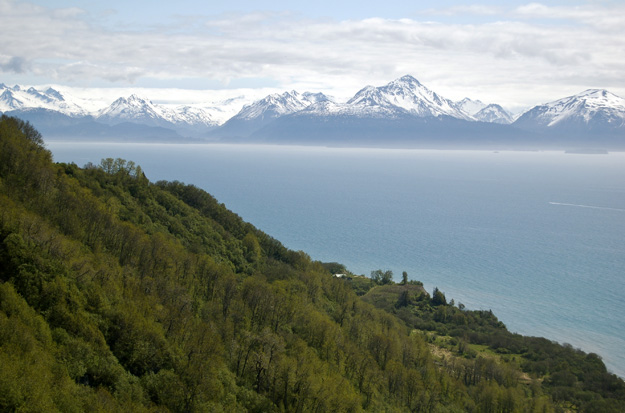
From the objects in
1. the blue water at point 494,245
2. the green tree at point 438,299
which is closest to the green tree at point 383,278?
the blue water at point 494,245

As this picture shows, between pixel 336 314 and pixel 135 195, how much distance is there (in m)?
28.1

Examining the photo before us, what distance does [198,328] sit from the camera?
111 ft

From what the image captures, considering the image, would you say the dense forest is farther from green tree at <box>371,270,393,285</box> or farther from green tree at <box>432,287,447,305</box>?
green tree at <box>371,270,393,285</box>

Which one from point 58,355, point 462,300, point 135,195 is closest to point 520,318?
point 462,300

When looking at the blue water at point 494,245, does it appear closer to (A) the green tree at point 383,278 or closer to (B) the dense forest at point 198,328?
(A) the green tree at point 383,278

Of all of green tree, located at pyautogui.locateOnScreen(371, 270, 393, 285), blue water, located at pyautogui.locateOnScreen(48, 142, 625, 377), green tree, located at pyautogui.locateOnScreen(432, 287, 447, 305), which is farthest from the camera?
green tree, located at pyautogui.locateOnScreen(371, 270, 393, 285)

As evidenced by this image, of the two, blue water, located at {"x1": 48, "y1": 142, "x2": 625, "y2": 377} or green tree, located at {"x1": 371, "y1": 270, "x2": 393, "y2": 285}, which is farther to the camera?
green tree, located at {"x1": 371, "y1": 270, "x2": 393, "y2": 285}

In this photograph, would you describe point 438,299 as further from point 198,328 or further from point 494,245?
point 198,328

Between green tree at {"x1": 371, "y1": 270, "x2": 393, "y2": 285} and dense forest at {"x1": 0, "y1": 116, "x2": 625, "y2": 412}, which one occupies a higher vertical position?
dense forest at {"x1": 0, "y1": 116, "x2": 625, "y2": 412}

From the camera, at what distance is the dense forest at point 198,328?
84.0 feet

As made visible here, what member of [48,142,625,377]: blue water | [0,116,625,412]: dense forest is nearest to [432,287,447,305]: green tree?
[0,116,625,412]: dense forest

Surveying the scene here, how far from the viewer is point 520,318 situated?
76.3m

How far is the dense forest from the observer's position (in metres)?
25.6

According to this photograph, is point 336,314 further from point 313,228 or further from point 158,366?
point 313,228
